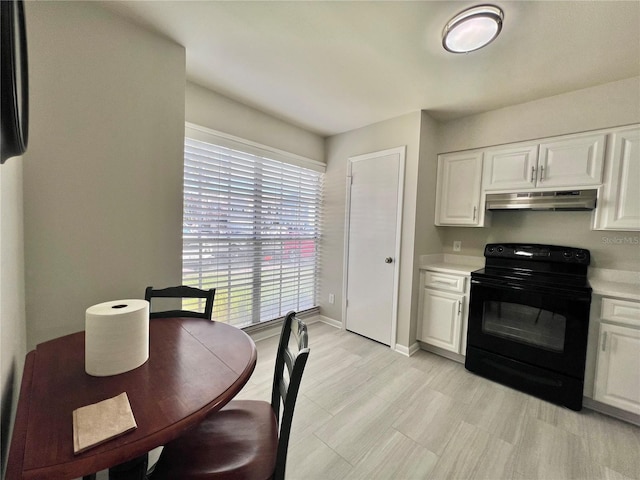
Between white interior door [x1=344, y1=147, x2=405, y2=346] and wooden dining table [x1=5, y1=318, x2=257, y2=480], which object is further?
white interior door [x1=344, y1=147, x2=405, y2=346]

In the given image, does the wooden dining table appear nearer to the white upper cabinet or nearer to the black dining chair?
the black dining chair

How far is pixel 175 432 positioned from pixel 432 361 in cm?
257

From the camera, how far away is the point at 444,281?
2607mm

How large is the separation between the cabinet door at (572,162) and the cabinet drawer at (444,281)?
1089 millimetres

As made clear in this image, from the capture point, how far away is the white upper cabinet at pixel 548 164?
81.3 inches

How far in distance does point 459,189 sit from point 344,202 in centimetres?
129

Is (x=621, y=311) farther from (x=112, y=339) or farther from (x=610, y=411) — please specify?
(x=112, y=339)

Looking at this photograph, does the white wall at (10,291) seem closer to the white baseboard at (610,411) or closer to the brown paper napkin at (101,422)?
the brown paper napkin at (101,422)

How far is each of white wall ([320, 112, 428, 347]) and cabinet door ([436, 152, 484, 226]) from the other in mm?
457

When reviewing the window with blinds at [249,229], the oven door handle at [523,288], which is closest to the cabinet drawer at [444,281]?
the oven door handle at [523,288]

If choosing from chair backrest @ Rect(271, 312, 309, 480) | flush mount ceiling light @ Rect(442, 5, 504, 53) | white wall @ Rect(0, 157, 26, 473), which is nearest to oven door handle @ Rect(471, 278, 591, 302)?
flush mount ceiling light @ Rect(442, 5, 504, 53)

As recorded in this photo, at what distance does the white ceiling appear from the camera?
1.42 metres

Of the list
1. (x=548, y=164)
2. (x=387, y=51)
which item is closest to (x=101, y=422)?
(x=387, y=51)

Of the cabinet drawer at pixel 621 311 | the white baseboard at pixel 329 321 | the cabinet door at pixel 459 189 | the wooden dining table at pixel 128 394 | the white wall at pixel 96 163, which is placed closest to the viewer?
the wooden dining table at pixel 128 394
